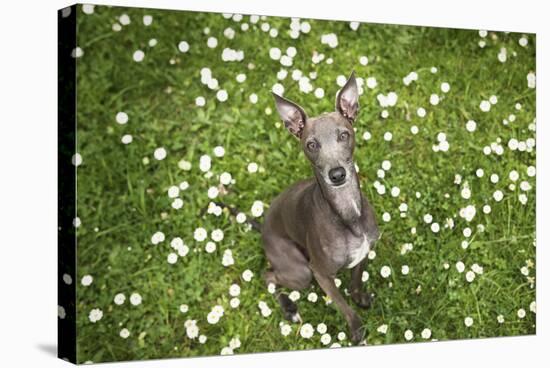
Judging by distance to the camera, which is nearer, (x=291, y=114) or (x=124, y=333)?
(x=124, y=333)

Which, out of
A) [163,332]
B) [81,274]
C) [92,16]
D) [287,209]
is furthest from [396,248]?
[92,16]

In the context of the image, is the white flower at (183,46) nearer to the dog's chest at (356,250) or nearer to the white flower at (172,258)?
the white flower at (172,258)

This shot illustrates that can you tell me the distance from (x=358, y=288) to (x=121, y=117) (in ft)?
5.41

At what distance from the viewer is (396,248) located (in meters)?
4.70

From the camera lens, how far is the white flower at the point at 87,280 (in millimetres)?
3986

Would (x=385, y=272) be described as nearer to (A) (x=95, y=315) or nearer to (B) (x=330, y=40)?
(B) (x=330, y=40)

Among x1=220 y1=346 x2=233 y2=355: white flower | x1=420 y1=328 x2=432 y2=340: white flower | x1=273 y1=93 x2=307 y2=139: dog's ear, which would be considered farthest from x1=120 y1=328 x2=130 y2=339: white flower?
x1=420 y1=328 x2=432 y2=340: white flower

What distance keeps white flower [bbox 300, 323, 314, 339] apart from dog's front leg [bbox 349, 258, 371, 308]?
31cm

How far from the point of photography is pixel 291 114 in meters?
4.32

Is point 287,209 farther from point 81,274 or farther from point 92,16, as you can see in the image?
point 92,16

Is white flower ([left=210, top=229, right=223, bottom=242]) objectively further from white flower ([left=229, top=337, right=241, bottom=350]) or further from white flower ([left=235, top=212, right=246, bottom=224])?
white flower ([left=229, top=337, right=241, bottom=350])

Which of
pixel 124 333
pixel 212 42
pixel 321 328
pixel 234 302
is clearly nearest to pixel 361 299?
pixel 321 328

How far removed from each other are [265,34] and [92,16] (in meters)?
0.94

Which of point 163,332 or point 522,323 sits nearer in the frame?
point 163,332
